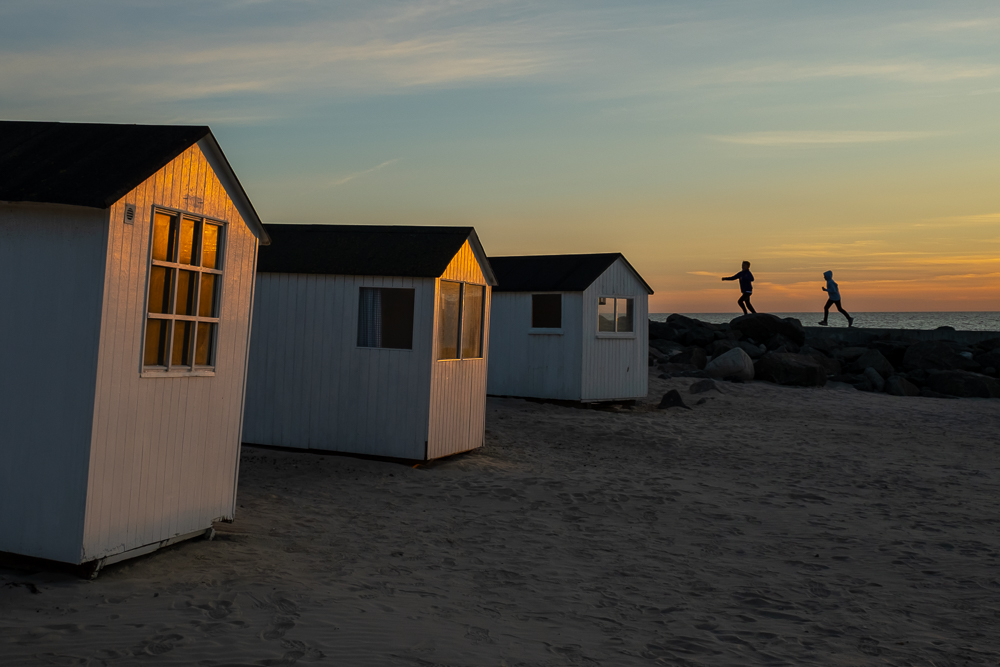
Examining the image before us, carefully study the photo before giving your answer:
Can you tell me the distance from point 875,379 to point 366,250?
59.4ft

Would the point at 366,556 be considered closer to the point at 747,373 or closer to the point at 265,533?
the point at 265,533

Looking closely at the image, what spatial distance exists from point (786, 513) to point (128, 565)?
644 centimetres

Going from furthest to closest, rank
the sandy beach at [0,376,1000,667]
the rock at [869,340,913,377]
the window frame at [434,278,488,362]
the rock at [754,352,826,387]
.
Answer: the rock at [869,340,913,377] < the rock at [754,352,826,387] < the window frame at [434,278,488,362] < the sandy beach at [0,376,1000,667]

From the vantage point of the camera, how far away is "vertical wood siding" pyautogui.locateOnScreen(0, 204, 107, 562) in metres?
5.43

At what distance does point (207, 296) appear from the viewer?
6.52m

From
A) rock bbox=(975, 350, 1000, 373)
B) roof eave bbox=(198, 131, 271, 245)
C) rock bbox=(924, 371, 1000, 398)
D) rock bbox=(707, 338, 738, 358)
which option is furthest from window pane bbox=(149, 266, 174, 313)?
rock bbox=(975, 350, 1000, 373)

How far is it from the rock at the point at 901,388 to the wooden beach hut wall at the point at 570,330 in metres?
8.39

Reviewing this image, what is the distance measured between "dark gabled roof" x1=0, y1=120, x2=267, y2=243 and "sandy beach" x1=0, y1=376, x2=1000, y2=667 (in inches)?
102

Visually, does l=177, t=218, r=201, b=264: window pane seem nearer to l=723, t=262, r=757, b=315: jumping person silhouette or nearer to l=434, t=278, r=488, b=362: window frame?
l=434, t=278, r=488, b=362: window frame

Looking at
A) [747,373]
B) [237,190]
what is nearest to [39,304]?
[237,190]

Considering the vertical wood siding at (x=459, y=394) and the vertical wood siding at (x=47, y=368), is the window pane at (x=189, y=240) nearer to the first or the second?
the vertical wood siding at (x=47, y=368)

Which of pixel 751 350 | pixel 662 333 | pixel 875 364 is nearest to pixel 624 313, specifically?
pixel 751 350

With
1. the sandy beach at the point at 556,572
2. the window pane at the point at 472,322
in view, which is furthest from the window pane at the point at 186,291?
the window pane at the point at 472,322

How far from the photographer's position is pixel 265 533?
7.10m
